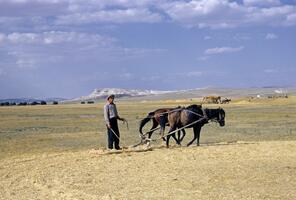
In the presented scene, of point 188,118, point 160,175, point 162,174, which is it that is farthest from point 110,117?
point 160,175

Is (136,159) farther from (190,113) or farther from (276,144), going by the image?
(276,144)

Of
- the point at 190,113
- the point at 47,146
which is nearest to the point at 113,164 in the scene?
the point at 190,113

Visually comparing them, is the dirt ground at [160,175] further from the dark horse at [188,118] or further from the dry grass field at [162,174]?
the dark horse at [188,118]

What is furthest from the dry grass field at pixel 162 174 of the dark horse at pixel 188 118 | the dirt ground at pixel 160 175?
the dark horse at pixel 188 118

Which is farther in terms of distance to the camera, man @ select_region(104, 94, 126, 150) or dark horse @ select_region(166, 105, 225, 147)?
dark horse @ select_region(166, 105, 225, 147)

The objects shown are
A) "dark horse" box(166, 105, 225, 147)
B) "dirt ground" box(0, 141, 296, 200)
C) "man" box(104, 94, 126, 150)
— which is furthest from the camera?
"dark horse" box(166, 105, 225, 147)

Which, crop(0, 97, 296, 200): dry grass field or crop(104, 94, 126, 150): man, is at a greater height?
crop(104, 94, 126, 150): man

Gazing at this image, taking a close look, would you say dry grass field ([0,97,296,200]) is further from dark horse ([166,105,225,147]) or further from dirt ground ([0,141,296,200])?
dark horse ([166,105,225,147])

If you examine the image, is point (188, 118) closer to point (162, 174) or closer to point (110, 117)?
point (110, 117)

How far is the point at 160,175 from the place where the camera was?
1391cm

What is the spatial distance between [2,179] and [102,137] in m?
15.1

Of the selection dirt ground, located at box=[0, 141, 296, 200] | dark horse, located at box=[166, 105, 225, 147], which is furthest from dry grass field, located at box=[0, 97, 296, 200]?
dark horse, located at box=[166, 105, 225, 147]

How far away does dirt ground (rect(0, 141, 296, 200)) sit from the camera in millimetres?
11820

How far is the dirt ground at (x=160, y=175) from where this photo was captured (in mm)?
11820
